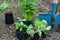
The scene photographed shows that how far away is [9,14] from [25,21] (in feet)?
1.07

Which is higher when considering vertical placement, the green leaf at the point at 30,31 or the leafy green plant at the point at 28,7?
the leafy green plant at the point at 28,7

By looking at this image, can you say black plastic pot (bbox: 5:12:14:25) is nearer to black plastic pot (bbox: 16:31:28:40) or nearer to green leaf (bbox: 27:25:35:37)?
black plastic pot (bbox: 16:31:28:40)

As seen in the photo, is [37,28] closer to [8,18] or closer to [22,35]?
[22,35]

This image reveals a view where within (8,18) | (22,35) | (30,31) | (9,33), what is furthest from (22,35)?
(8,18)

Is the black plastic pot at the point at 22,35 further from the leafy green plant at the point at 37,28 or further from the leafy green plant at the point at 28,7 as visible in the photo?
the leafy green plant at the point at 28,7

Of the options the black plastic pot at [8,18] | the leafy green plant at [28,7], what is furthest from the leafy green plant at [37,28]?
the black plastic pot at [8,18]

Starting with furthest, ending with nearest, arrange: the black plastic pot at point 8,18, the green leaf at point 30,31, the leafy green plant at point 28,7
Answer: the black plastic pot at point 8,18, the leafy green plant at point 28,7, the green leaf at point 30,31

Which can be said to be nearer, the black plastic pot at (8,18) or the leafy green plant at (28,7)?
the leafy green plant at (28,7)

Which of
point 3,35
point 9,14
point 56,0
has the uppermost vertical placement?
point 56,0

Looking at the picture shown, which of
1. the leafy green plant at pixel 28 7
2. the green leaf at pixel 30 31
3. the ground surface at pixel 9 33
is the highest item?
the leafy green plant at pixel 28 7

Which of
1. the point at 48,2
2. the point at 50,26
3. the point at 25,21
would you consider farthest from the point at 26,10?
the point at 48,2

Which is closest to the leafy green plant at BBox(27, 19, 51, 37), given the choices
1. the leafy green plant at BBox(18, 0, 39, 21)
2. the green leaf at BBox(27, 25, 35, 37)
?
the green leaf at BBox(27, 25, 35, 37)

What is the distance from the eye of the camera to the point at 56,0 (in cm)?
288

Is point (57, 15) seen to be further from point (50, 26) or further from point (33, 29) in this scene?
point (33, 29)
